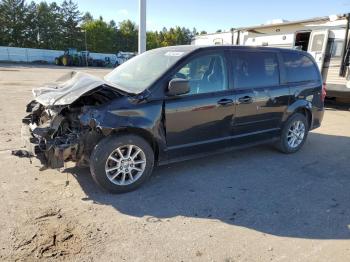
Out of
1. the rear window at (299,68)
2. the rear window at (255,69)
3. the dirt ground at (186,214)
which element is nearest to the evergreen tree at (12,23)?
the dirt ground at (186,214)

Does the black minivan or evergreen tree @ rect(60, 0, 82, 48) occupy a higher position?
evergreen tree @ rect(60, 0, 82, 48)

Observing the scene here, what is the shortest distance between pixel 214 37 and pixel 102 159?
38.8 feet

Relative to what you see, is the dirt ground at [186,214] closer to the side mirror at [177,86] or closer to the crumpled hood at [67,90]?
the crumpled hood at [67,90]

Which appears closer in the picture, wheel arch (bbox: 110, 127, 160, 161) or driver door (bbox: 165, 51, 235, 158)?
wheel arch (bbox: 110, 127, 160, 161)

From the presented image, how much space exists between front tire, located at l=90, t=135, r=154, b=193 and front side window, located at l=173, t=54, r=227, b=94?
1.08 m

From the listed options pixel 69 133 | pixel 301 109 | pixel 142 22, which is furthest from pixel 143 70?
pixel 142 22

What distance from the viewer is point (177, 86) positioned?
13.9 feet

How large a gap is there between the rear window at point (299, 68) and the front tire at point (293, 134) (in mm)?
689

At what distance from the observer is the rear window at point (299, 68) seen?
19.3 ft

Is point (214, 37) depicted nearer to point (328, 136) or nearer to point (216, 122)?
point (328, 136)

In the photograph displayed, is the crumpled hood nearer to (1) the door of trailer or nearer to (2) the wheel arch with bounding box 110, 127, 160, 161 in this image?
(2) the wheel arch with bounding box 110, 127, 160, 161

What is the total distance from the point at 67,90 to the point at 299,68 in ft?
13.6

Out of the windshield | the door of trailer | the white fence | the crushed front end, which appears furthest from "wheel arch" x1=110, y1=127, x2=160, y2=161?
the white fence

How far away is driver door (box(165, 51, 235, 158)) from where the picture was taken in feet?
14.6
